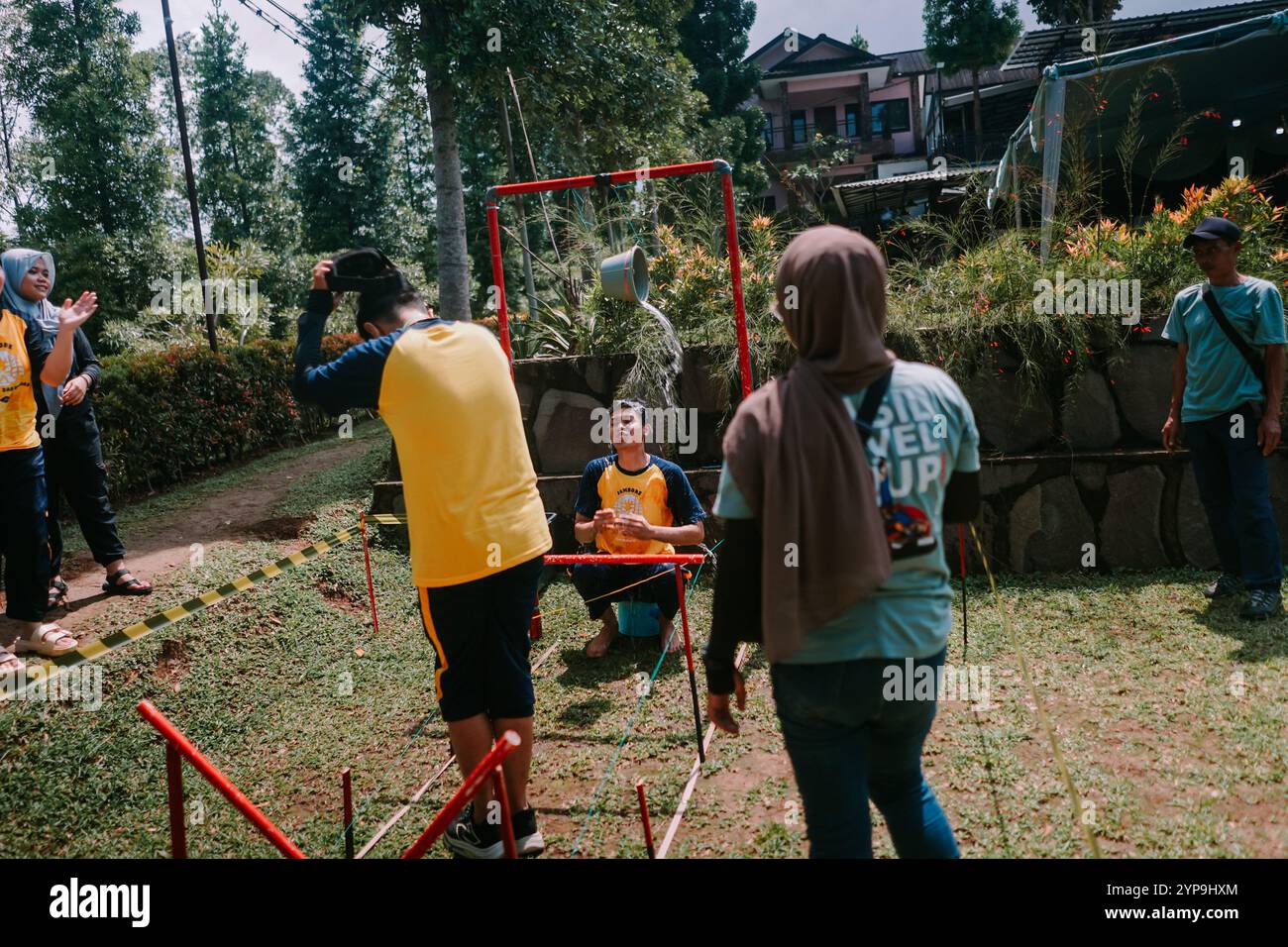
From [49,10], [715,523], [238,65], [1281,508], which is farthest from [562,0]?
[238,65]

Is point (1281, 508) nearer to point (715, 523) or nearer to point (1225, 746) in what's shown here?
point (1225, 746)

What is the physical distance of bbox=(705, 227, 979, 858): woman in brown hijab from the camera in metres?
1.75

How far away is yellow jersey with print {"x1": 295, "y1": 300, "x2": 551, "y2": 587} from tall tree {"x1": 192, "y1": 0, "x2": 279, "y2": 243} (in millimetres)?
28220

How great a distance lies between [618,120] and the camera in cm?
1285

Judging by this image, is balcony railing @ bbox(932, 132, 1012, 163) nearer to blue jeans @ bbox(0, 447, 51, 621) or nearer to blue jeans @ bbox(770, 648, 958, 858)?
blue jeans @ bbox(0, 447, 51, 621)

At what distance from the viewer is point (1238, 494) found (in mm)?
4605

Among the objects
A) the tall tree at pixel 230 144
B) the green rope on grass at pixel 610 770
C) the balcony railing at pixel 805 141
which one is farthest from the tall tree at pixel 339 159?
the green rope on grass at pixel 610 770

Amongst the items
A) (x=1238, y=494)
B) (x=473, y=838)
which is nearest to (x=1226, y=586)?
(x=1238, y=494)

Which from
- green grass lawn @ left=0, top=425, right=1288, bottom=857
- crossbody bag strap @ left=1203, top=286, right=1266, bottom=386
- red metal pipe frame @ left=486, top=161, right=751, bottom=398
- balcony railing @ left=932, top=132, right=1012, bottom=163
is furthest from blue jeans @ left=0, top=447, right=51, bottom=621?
balcony railing @ left=932, top=132, right=1012, bottom=163

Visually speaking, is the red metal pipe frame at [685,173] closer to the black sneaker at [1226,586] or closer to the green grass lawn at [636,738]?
the green grass lawn at [636,738]

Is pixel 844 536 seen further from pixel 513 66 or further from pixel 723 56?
pixel 723 56

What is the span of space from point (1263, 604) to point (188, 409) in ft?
32.1

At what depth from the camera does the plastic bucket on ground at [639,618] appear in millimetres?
4988

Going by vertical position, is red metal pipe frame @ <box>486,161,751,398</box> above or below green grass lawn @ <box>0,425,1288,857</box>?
above
